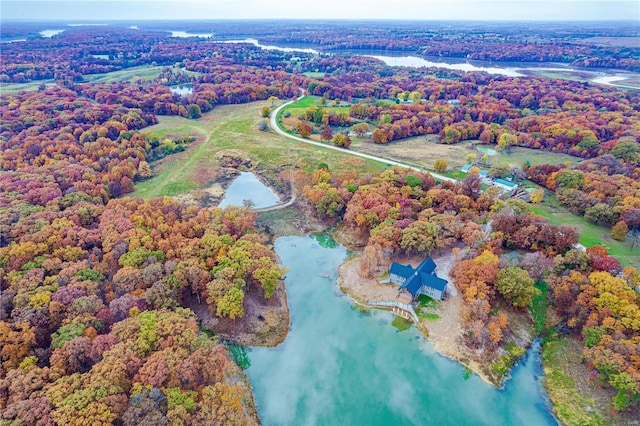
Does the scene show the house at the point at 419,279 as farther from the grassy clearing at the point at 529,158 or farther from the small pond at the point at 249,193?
the grassy clearing at the point at 529,158

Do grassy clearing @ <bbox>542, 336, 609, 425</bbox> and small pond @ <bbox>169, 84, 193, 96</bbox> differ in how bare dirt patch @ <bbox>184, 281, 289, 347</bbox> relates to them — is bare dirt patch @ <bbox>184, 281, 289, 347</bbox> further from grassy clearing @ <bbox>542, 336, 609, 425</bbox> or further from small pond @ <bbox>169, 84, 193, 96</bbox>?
small pond @ <bbox>169, 84, 193, 96</bbox>

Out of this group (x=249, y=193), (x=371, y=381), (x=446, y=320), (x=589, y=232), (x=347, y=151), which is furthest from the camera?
(x=347, y=151)

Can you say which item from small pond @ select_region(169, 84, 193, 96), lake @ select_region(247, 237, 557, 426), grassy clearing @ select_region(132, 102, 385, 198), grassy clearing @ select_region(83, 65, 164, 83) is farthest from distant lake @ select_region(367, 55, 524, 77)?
lake @ select_region(247, 237, 557, 426)

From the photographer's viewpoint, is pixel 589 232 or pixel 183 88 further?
pixel 183 88

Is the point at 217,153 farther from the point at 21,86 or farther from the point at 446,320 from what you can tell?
the point at 21,86

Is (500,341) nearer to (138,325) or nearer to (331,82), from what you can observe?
(138,325)

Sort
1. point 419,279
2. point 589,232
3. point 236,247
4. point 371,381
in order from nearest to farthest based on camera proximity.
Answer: point 371,381
point 419,279
point 236,247
point 589,232

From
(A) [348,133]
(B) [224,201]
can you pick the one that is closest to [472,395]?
(B) [224,201]

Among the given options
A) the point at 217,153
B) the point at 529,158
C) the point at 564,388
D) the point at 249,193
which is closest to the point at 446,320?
the point at 564,388
